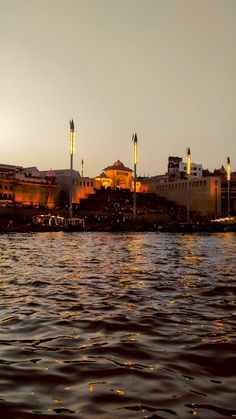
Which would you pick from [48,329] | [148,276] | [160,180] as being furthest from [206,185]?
[48,329]

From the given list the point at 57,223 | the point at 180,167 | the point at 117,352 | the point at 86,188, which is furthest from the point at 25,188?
the point at 117,352

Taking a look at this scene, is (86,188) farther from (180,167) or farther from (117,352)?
(117,352)

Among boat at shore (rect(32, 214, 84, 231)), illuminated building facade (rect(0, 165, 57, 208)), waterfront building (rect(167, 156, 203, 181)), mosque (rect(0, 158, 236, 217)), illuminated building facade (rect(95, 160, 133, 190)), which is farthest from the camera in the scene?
waterfront building (rect(167, 156, 203, 181))

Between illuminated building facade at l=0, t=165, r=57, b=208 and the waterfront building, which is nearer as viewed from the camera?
illuminated building facade at l=0, t=165, r=57, b=208

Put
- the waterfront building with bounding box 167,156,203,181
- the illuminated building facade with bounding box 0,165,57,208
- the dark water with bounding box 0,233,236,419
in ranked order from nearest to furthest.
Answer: the dark water with bounding box 0,233,236,419
the illuminated building facade with bounding box 0,165,57,208
the waterfront building with bounding box 167,156,203,181

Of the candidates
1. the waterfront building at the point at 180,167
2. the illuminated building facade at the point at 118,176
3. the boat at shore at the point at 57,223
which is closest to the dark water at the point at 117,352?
the boat at shore at the point at 57,223

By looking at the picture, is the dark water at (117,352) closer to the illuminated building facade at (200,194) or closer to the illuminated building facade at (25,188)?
the illuminated building facade at (25,188)

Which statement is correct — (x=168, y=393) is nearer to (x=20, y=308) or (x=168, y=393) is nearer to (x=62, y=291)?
(x=20, y=308)

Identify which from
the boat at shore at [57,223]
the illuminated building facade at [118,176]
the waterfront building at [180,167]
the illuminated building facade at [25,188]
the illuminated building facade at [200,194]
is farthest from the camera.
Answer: the waterfront building at [180,167]

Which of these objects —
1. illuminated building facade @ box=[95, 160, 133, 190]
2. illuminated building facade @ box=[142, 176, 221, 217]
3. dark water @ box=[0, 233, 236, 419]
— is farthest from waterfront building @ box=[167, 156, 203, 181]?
dark water @ box=[0, 233, 236, 419]

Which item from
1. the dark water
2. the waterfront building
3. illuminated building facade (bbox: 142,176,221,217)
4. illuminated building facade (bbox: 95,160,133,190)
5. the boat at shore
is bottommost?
→ the dark water

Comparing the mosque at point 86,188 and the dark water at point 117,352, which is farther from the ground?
the mosque at point 86,188

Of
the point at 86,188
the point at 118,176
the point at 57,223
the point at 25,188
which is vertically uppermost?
the point at 118,176

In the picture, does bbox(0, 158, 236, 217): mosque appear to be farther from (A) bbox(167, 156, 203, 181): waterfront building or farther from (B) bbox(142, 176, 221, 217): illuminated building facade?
(A) bbox(167, 156, 203, 181): waterfront building
